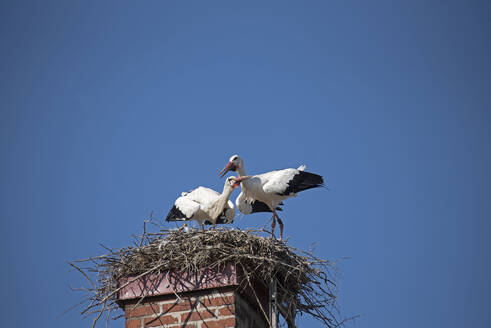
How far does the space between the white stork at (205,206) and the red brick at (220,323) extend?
3.80 metres

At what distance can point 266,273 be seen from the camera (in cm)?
607

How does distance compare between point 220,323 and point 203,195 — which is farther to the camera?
point 203,195

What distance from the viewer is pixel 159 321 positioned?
5688 mm

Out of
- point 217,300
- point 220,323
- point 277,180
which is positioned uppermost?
point 277,180

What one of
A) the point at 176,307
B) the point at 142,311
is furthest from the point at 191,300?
the point at 142,311

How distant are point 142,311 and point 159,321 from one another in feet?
0.65

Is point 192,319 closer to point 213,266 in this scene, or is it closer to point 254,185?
point 213,266

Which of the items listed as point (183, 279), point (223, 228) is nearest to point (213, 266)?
point (183, 279)

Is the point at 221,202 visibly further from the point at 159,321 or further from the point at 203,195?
the point at 159,321

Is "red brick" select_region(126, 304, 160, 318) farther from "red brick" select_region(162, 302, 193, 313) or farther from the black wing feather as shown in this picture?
the black wing feather

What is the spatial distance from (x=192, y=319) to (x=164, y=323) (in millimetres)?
243

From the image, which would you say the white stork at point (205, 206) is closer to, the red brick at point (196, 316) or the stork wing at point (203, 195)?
the stork wing at point (203, 195)

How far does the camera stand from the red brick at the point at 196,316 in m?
5.59

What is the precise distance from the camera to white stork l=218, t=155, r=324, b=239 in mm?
9695
